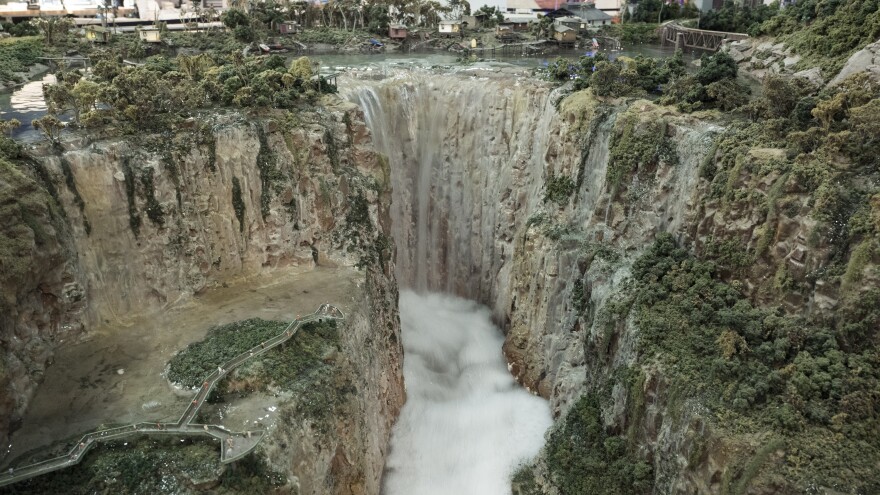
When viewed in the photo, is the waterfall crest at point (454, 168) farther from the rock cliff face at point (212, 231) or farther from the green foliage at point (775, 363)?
the green foliage at point (775, 363)

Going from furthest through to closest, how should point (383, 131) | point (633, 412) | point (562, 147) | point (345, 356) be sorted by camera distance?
point (383, 131) → point (562, 147) → point (345, 356) → point (633, 412)

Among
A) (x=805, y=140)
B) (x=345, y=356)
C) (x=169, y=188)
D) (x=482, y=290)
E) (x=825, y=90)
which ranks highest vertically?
(x=825, y=90)

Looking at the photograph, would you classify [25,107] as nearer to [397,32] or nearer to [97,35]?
[97,35]

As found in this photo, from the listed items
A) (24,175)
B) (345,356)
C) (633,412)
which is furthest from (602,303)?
(24,175)

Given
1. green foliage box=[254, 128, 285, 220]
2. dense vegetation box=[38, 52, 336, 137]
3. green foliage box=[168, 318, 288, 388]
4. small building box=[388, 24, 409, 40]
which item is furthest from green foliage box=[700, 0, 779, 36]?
green foliage box=[168, 318, 288, 388]

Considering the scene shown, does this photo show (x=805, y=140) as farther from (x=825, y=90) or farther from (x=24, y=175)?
(x=24, y=175)

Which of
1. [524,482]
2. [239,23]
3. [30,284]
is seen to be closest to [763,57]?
[524,482]
